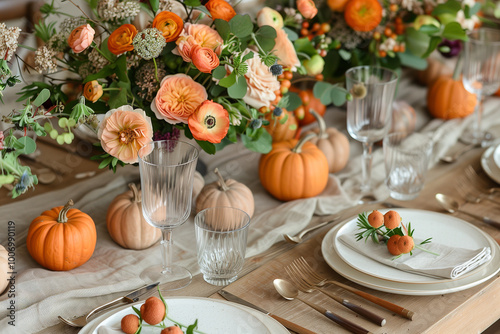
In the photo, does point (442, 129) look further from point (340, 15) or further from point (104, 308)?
point (104, 308)

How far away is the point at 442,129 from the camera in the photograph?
5.57 ft

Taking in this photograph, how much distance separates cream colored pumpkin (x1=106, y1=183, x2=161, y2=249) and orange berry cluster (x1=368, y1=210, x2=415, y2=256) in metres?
0.44

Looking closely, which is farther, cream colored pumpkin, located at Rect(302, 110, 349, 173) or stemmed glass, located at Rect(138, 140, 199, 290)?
cream colored pumpkin, located at Rect(302, 110, 349, 173)

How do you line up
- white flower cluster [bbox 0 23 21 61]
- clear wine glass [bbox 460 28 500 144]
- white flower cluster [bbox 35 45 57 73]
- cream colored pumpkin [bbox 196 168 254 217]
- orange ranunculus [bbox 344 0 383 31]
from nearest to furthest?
white flower cluster [bbox 0 23 21 61] < white flower cluster [bbox 35 45 57 73] < cream colored pumpkin [bbox 196 168 254 217] < orange ranunculus [bbox 344 0 383 31] < clear wine glass [bbox 460 28 500 144]

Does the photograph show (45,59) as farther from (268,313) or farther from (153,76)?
(268,313)

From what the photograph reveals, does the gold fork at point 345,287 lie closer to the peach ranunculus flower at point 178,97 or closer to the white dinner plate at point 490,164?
the peach ranunculus flower at point 178,97

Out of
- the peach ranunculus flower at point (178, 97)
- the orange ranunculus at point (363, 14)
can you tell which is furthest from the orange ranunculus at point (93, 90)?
the orange ranunculus at point (363, 14)

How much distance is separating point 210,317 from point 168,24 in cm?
54

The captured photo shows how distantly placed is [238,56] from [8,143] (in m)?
0.44

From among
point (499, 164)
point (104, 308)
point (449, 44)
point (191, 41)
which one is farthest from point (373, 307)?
point (449, 44)

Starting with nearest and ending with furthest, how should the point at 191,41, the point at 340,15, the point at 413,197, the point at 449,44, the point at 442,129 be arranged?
the point at 191,41 < the point at 413,197 < the point at 340,15 < the point at 442,129 < the point at 449,44

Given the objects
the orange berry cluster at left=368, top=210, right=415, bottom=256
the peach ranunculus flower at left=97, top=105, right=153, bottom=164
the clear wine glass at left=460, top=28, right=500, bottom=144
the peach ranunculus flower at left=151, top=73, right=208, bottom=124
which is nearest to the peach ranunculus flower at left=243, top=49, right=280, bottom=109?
the peach ranunculus flower at left=151, top=73, right=208, bottom=124

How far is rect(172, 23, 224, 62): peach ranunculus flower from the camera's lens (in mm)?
1051

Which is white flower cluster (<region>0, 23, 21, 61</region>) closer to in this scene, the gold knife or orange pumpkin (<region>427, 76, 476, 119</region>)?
the gold knife
